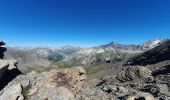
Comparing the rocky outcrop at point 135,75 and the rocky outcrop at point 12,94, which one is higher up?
the rocky outcrop at point 135,75

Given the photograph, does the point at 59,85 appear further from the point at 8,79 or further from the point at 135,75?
the point at 135,75

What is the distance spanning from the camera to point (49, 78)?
61.7m

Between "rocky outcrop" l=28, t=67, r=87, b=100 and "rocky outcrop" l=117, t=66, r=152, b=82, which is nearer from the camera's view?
"rocky outcrop" l=28, t=67, r=87, b=100

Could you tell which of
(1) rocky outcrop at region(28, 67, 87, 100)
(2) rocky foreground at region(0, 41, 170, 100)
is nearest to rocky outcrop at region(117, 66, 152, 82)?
(2) rocky foreground at region(0, 41, 170, 100)

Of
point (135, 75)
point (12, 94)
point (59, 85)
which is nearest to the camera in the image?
point (12, 94)

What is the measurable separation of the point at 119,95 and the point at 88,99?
786cm

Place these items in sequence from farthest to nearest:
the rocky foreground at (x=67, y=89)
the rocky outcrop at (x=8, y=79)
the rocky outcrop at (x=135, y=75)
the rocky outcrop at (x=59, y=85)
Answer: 1. the rocky outcrop at (x=135, y=75)
2. the rocky outcrop at (x=8, y=79)
3. the rocky foreground at (x=67, y=89)
4. the rocky outcrop at (x=59, y=85)

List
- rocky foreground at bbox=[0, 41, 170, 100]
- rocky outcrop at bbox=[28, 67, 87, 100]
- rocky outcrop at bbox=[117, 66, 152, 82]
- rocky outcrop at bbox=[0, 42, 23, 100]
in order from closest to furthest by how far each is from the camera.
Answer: rocky outcrop at bbox=[28, 67, 87, 100] < rocky foreground at bbox=[0, 41, 170, 100] < rocky outcrop at bbox=[0, 42, 23, 100] < rocky outcrop at bbox=[117, 66, 152, 82]

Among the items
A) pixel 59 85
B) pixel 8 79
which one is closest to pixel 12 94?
pixel 59 85

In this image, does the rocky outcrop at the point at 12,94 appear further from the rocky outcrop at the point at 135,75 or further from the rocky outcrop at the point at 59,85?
the rocky outcrop at the point at 135,75

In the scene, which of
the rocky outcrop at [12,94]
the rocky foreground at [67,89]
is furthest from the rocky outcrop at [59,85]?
the rocky outcrop at [12,94]

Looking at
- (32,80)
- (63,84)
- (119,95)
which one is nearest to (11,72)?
(32,80)

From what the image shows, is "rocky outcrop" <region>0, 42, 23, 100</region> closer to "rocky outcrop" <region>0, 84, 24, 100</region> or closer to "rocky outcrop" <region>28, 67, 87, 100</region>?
"rocky outcrop" <region>0, 84, 24, 100</region>

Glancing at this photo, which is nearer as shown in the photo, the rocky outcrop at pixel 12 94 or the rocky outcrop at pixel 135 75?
the rocky outcrop at pixel 12 94
